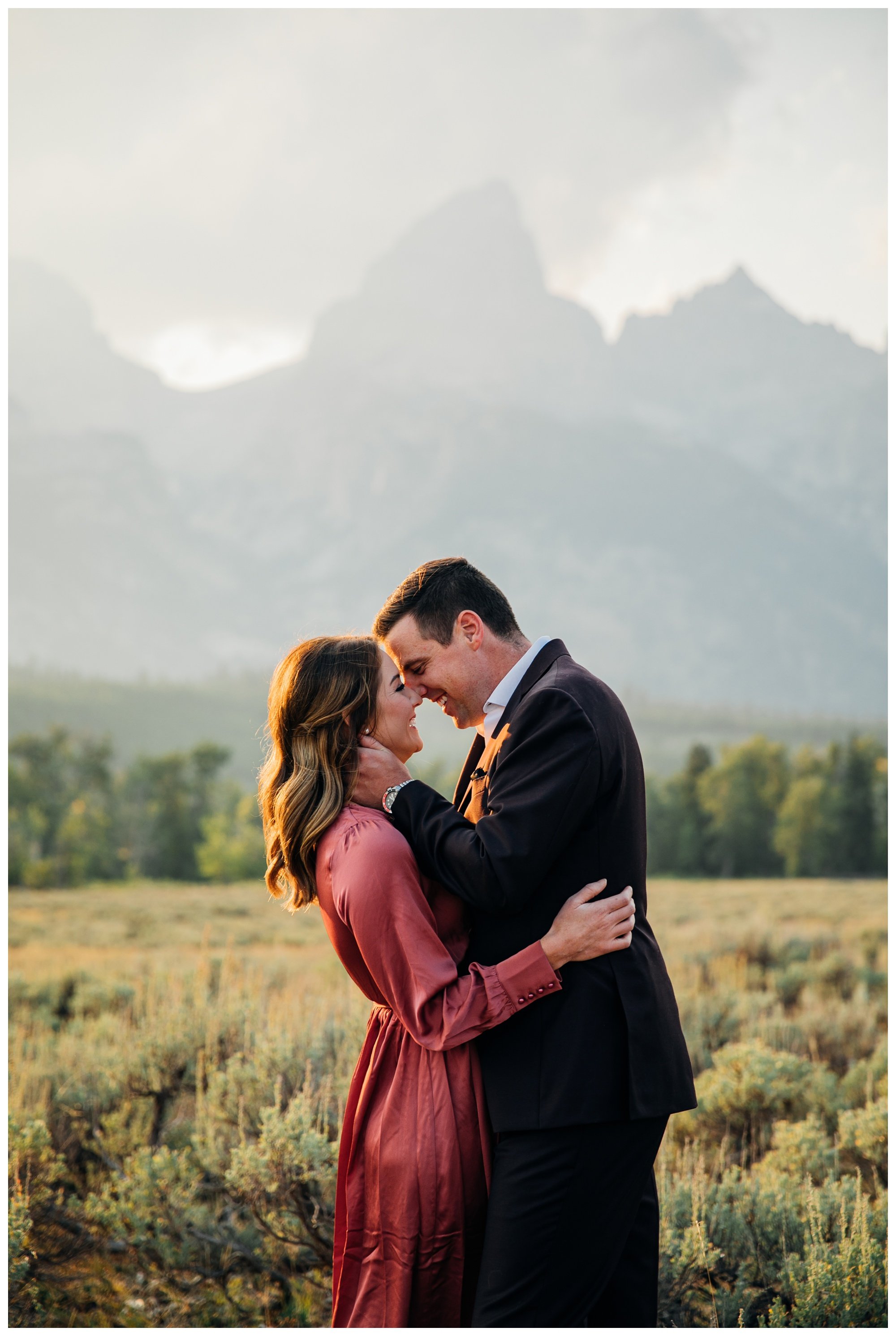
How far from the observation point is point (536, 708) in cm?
234

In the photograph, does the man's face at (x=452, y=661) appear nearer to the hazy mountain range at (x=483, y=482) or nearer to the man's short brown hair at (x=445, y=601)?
the man's short brown hair at (x=445, y=601)

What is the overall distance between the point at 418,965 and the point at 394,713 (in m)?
0.69

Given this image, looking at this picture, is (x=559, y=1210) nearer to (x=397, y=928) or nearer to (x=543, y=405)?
(x=397, y=928)

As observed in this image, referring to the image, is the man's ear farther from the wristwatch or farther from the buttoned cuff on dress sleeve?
the buttoned cuff on dress sleeve

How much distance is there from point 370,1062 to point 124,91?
1578 inches

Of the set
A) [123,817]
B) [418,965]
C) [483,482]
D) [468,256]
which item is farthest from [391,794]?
[468,256]

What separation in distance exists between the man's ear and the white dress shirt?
0.47 feet

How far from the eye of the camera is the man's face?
2.76 m

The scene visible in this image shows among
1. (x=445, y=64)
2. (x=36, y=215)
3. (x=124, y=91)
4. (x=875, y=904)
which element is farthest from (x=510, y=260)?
(x=875, y=904)

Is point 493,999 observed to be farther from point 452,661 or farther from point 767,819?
point 767,819

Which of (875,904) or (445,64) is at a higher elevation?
(445,64)

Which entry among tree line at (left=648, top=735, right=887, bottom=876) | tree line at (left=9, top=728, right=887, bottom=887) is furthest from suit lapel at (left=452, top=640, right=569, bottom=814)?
tree line at (left=648, top=735, right=887, bottom=876)

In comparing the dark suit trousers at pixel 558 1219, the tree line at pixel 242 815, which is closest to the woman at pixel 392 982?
the dark suit trousers at pixel 558 1219

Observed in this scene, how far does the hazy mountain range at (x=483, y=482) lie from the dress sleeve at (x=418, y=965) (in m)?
76.6
